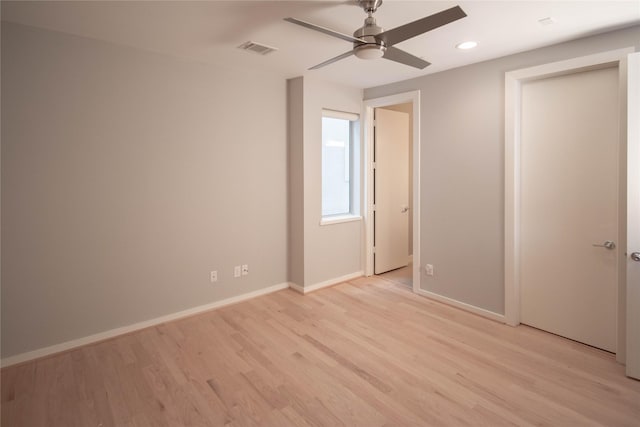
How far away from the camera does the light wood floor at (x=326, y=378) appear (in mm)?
2055

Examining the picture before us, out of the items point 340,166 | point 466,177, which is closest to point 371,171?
point 340,166

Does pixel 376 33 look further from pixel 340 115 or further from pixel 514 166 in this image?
pixel 340 115

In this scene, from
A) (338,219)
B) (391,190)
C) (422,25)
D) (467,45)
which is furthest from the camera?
(391,190)

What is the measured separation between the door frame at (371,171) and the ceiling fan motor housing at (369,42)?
1.89 m

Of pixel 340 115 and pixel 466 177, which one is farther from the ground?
pixel 340 115

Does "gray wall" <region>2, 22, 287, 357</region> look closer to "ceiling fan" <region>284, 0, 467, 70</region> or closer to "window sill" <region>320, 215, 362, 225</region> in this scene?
"window sill" <region>320, 215, 362, 225</region>

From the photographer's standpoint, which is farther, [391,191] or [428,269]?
[391,191]

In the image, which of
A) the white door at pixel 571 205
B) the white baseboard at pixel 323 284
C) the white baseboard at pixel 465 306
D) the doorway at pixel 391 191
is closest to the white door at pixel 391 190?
the doorway at pixel 391 191

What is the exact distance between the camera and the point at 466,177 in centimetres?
355

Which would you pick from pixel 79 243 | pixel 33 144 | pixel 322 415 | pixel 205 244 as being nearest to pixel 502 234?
pixel 322 415

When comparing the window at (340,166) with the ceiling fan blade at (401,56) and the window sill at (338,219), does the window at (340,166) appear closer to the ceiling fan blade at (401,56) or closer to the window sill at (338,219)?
the window sill at (338,219)

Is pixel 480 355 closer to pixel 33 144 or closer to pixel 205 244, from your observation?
pixel 205 244

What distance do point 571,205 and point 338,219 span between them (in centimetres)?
246

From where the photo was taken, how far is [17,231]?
2580 millimetres
